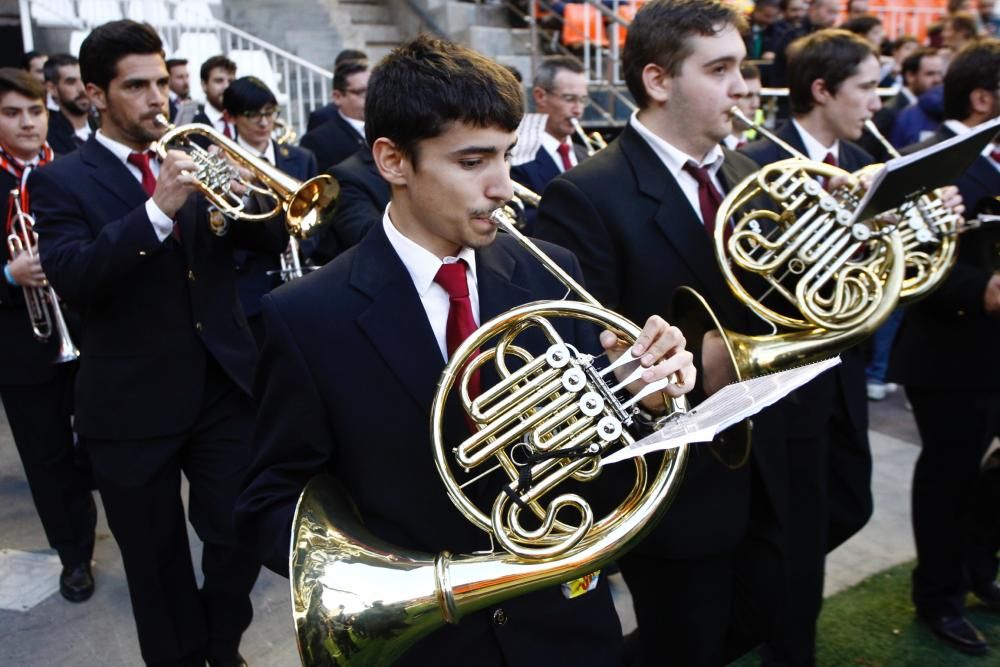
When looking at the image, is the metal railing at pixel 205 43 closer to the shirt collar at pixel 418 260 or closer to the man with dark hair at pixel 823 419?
the man with dark hair at pixel 823 419

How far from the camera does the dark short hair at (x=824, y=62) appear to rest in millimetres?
3703

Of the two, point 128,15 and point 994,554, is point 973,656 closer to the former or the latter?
point 994,554

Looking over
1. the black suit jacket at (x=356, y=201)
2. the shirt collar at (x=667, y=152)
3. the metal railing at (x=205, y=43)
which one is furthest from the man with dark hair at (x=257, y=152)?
the metal railing at (x=205, y=43)

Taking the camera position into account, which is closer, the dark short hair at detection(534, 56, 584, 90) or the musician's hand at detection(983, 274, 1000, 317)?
the musician's hand at detection(983, 274, 1000, 317)

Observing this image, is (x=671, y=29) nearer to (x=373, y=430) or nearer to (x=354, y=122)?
(x=373, y=430)

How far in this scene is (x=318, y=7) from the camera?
1312cm

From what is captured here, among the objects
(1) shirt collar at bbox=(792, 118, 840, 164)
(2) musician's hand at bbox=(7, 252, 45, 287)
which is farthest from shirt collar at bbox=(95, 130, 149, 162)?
(1) shirt collar at bbox=(792, 118, 840, 164)

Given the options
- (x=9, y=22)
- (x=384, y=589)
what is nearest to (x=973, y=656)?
(x=384, y=589)

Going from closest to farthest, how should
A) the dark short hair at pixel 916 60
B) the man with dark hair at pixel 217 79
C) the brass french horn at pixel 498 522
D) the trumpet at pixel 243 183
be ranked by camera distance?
1. the brass french horn at pixel 498 522
2. the trumpet at pixel 243 183
3. the dark short hair at pixel 916 60
4. the man with dark hair at pixel 217 79

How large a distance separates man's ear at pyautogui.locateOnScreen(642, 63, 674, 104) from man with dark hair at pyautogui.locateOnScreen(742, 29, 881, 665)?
89cm

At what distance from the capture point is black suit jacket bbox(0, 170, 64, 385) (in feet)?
13.7

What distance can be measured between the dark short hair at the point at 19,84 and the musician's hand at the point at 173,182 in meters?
1.80

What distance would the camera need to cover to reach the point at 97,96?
10.8 feet

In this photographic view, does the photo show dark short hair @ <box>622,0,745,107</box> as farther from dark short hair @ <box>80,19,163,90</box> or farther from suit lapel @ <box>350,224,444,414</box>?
dark short hair @ <box>80,19,163,90</box>
